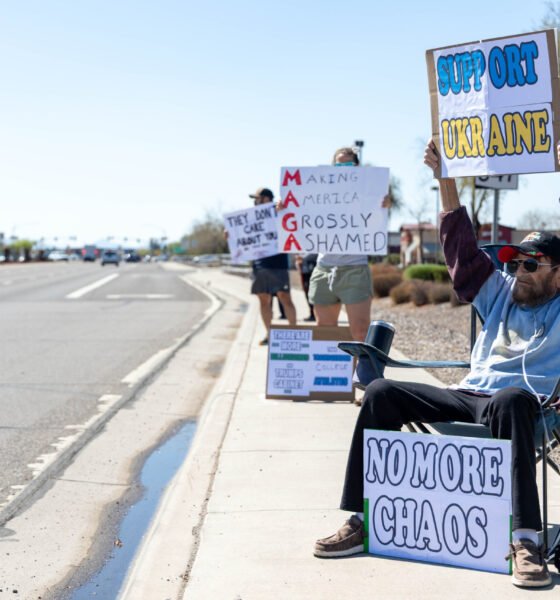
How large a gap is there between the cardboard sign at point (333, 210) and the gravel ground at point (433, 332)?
7.28ft

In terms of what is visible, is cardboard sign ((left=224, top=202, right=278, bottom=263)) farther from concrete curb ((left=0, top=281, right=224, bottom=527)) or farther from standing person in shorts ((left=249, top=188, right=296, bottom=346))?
concrete curb ((left=0, top=281, right=224, bottom=527))

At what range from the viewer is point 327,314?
26.0 feet

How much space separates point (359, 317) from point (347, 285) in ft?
0.91

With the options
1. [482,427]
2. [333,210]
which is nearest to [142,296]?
[333,210]

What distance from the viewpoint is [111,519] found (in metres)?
5.11

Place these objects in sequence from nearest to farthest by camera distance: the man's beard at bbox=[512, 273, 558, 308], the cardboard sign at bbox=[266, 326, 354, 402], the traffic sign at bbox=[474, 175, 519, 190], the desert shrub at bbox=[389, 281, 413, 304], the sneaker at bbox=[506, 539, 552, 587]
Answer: the sneaker at bbox=[506, 539, 552, 587] < the man's beard at bbox=[512, 273, 558, 308] < the cardboard sign at bbox=[266, 326, 354, 402] < the traffic sign at bbox=[474, 175, 519, 190] < the desert shrub at bbox=[389, 281, 413, 304]

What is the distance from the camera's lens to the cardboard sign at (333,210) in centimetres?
762

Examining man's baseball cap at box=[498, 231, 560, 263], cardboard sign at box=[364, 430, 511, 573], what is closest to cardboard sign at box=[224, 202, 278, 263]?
man's baseball cap at box=[498, 231, 560, 263]

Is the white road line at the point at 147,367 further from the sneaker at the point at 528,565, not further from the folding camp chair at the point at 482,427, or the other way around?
the sneaker at the point at 528,565

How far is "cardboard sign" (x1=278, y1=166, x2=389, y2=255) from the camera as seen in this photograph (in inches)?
300

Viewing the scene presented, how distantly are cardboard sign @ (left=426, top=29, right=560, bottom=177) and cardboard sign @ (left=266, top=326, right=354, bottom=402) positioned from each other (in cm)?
318

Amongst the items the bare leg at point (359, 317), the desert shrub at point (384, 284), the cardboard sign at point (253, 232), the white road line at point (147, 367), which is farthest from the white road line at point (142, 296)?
the bare leg at point (359, 317)

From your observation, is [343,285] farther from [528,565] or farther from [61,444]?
[528,565]

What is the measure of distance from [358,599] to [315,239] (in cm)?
450
